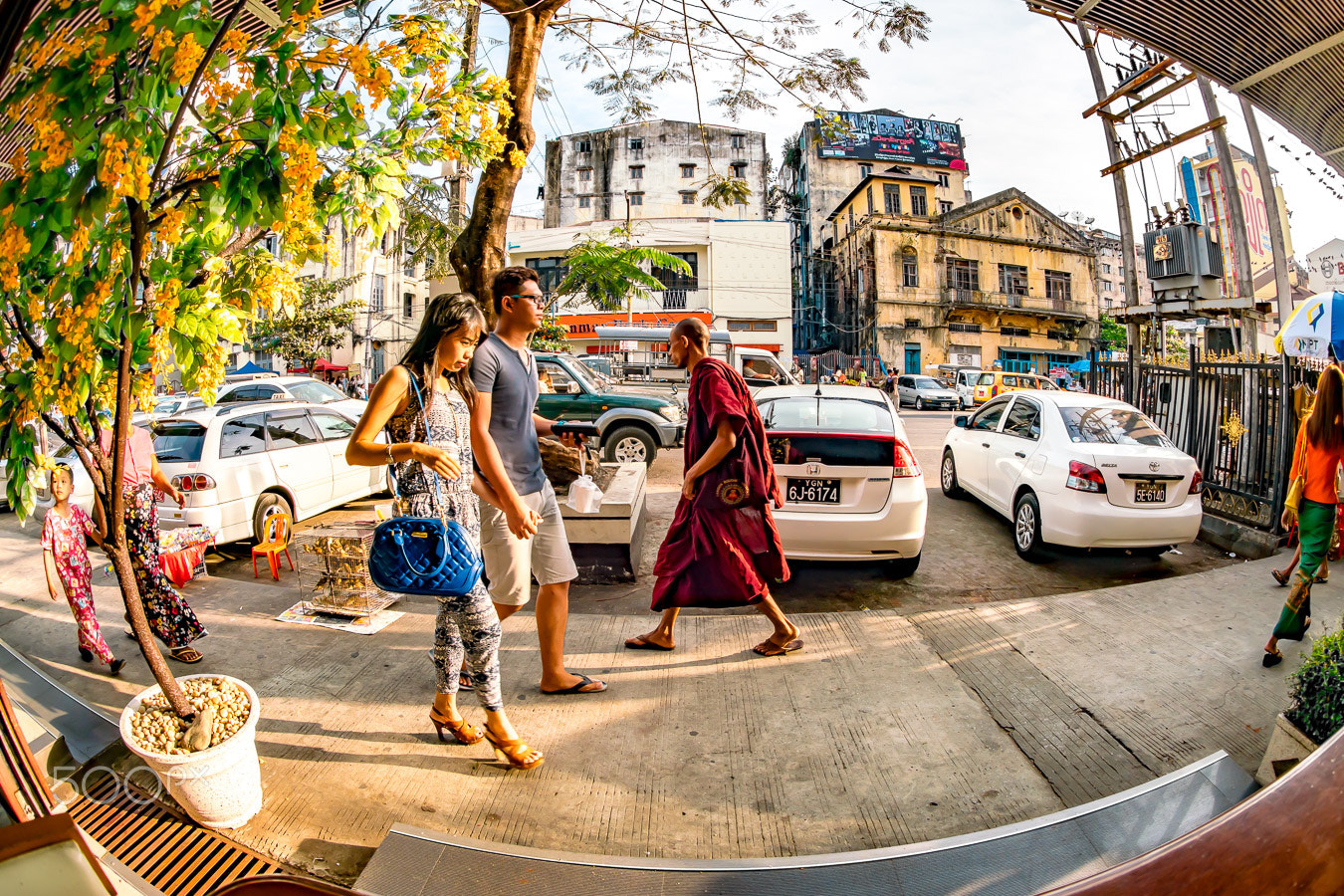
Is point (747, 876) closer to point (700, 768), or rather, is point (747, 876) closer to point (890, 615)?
point (700, 768)

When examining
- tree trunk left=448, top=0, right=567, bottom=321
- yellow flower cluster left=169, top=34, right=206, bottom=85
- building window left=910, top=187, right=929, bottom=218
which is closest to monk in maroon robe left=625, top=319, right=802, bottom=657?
tree trunk left=448, top=0, right=567, bottom=321

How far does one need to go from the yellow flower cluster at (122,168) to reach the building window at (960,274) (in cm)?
3640

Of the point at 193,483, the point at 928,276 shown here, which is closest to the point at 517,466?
the point at 193,483

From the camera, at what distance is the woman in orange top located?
137 inches

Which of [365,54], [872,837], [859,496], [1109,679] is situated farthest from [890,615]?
[365,54]

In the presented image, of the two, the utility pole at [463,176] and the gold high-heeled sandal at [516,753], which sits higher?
the utility pole at [463,176]

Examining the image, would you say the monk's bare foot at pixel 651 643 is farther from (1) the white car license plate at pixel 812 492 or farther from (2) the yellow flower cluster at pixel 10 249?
(2) the yellow flower cluster at pixel 10 249

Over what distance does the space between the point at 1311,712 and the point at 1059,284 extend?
1815cm

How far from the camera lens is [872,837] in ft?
7.79

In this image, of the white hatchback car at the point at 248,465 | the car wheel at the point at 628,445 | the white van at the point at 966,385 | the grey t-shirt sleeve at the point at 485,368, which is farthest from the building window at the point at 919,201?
the grey t-shirt sleeve at the point at 485,368

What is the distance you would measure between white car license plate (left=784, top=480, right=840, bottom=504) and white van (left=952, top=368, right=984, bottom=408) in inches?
875

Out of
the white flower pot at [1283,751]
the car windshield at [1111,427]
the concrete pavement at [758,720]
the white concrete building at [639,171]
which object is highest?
the white concrete building at [639,171]

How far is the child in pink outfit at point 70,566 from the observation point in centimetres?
383

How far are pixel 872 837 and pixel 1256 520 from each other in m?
6.35
